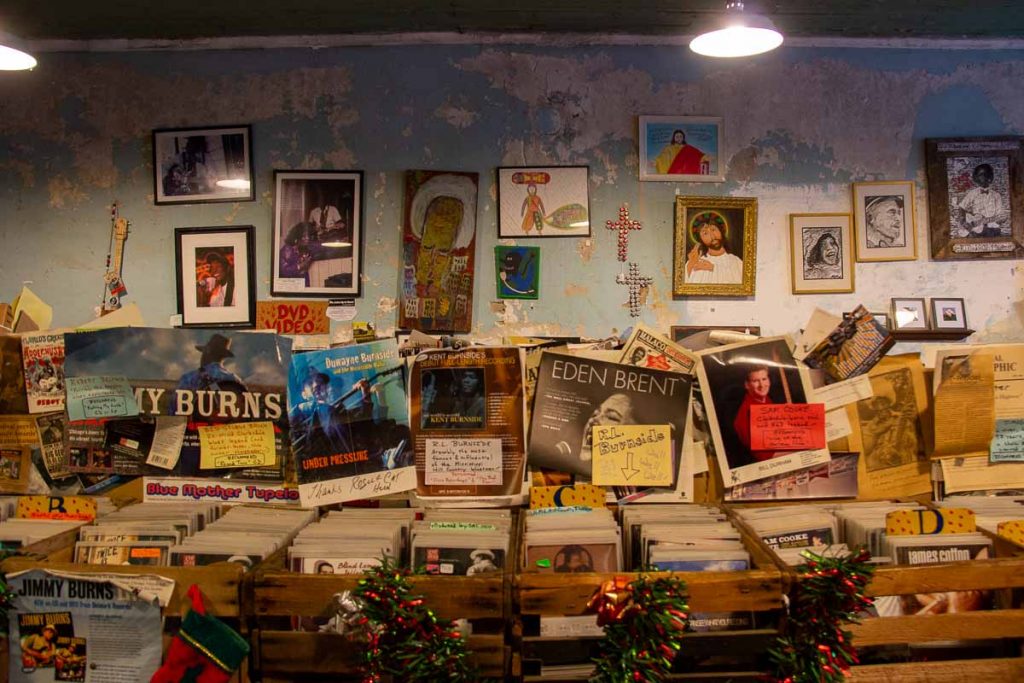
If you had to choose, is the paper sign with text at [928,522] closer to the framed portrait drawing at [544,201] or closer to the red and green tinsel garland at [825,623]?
the red and green tinsel garland at [825,623]

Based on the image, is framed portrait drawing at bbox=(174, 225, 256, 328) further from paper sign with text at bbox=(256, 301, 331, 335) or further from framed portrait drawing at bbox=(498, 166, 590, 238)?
framed portrait drawing at bbox=(498, 166, 590, 238)

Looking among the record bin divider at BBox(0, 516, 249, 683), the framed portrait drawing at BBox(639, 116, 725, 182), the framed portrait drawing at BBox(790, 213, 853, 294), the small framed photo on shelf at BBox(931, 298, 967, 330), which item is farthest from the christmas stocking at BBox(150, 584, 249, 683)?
the small framed photo on shelf at BBox(931, 298, 967, 330)

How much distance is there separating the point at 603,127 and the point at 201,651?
2299 millimetres

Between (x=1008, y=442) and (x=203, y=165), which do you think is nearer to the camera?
(x=1008, y=442)

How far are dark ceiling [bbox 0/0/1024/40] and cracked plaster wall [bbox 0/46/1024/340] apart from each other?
0.09 metres

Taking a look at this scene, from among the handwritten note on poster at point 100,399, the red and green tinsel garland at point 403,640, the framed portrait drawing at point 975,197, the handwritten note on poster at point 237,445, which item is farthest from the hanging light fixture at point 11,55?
the framed portrait drawing at point 975,197

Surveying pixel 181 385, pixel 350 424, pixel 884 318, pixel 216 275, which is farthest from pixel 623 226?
pixel 181 385

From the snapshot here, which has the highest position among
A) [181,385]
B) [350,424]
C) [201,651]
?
[181,385]

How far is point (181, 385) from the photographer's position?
83.8 inches

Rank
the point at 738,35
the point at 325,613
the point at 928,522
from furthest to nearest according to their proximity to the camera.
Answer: the point at 738,35, the point at 928,522, the point at 325,613

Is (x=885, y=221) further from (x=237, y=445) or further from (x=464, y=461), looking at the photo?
(x=237, y=445)

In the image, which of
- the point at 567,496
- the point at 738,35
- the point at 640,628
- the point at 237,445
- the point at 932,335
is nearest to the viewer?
the point at 640,628

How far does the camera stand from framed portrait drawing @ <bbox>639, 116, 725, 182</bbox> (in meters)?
3.06

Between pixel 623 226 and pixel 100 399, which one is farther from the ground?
pixel 623 226
